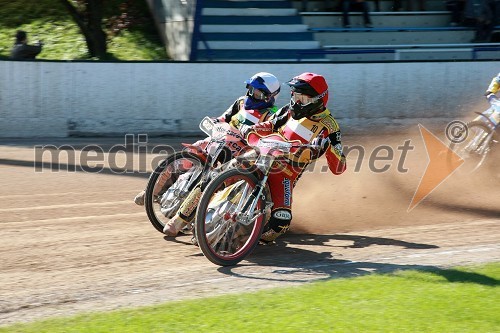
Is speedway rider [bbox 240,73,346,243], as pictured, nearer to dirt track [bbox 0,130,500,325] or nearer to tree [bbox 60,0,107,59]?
dirt track [bbox 0,130,500,325]

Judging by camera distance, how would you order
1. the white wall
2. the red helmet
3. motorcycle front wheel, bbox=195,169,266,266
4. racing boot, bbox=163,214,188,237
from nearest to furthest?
motorcycle front wheel, bbox=195,169,266,266 → racing boot, bbox=163,214,188,237 → the red helmet → the white wall

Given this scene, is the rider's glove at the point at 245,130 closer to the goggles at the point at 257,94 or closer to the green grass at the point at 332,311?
the goggles at the point at 257,94

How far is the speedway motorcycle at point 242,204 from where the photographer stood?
7.13 meters

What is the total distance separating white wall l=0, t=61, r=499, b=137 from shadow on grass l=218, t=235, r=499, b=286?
25.5ft

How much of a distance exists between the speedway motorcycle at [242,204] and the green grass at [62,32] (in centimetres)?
1261

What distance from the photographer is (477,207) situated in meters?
10.0

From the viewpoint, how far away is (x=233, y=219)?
723 centimetres

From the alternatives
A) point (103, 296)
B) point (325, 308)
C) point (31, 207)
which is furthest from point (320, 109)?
point (31, 207)

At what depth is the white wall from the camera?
1486 cm

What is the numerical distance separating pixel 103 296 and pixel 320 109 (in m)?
2.93

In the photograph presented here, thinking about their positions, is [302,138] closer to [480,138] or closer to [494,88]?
[480,138]

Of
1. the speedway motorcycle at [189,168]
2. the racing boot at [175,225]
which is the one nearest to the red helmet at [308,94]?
the speedway motorcycle at [189,168]
